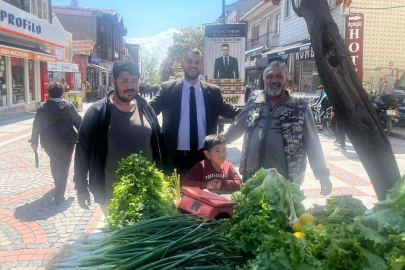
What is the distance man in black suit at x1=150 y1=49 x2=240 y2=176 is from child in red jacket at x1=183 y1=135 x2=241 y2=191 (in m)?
0.43

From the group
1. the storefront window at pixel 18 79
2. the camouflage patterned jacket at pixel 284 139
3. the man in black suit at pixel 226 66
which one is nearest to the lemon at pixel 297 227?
the camouflage patterned jacket at pixel 284 139

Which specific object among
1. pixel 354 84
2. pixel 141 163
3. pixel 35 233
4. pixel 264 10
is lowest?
pixel 35 233

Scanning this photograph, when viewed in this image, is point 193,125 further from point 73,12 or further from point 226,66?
point 73,12

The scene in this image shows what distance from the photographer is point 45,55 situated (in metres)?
21.9

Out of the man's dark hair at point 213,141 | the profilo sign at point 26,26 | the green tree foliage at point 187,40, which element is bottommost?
the man's dark hair at point 213,141

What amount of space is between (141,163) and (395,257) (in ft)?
6.13

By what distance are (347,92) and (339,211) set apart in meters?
0.70

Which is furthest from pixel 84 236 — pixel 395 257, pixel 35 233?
pixel 35 233

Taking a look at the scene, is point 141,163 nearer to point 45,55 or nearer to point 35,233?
point 35,233

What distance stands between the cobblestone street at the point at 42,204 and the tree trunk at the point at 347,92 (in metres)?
1.81

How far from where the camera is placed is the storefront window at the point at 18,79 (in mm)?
20500

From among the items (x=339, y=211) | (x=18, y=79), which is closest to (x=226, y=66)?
(x=339, y=211)

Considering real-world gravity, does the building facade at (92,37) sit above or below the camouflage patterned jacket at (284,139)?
above

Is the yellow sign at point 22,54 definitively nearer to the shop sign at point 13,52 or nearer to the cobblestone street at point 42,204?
the shop sign at point 13,52
